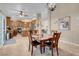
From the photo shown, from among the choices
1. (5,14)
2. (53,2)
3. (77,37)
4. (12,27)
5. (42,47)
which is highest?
(53,2)

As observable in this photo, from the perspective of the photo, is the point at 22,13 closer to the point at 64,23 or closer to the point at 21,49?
the point at 21,49

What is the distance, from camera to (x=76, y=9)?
102 inches

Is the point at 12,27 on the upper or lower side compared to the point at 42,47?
upper

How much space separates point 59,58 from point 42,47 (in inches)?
16.0

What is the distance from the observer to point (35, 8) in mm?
2600

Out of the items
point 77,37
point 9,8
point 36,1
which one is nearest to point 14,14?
point 9,8

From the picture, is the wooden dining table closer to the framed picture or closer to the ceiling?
the framed picture

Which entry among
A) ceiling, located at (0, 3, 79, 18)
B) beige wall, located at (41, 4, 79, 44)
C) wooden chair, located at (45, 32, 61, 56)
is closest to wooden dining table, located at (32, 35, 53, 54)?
wooden chair, located at (45, 32, 61, 56)

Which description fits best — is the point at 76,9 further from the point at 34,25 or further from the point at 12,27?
the point at 12,27

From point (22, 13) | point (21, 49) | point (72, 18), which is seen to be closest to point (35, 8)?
point (22, 13)

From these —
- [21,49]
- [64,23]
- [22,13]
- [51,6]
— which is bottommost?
[21,49]

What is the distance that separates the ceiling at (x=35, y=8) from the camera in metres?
2.58

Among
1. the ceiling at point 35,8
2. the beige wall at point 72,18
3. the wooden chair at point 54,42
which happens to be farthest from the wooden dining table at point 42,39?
the ceiling at point 35,8

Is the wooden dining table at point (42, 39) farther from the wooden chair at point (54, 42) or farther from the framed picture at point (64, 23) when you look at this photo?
the framed picture at point (64, 23)
